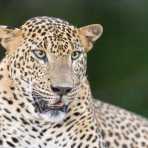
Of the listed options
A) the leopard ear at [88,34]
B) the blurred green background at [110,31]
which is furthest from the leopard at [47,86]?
the blurred green background at [110,31]

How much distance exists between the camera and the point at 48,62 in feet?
37.7

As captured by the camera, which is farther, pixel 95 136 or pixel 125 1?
pixel 125 1

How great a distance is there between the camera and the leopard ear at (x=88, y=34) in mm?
11945

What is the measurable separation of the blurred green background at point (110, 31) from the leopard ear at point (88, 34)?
348 inches

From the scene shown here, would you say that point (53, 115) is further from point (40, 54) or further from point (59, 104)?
point (40, 54)

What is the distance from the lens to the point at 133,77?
69.2 feet

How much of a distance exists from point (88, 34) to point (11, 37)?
78 cm

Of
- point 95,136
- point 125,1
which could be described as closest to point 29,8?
point 125,1

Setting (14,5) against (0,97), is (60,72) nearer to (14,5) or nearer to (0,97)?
(0,97)

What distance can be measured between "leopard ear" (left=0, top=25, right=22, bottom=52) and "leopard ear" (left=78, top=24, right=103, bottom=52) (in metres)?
0.61

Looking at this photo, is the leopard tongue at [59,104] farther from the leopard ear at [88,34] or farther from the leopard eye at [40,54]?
the leopard ear at [88,34]

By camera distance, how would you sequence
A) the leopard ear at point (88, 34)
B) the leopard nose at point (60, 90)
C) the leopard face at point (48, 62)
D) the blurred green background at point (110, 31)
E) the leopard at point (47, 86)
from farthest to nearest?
the blurred green background at point (110, 31) < the leopard ear at point (88, 34) < the leopard at point (47, 86) < the leopard face at point (48, 62) < the leopard nose at point (60, 90)

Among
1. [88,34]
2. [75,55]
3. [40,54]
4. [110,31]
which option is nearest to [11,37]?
[40,54]

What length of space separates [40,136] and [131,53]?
30.8 feet
